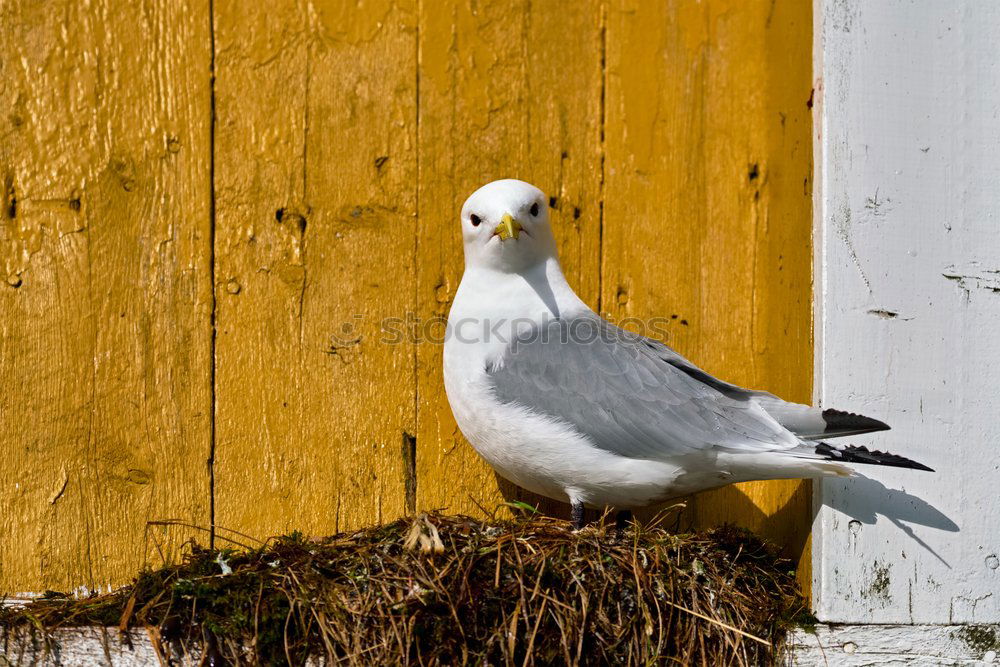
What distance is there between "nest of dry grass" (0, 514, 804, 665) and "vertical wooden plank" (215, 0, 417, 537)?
1.46ft

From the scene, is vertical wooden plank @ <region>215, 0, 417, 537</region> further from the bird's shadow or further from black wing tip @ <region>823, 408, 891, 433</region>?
black wing tip @ <region>823, 408, 891, 433</region>

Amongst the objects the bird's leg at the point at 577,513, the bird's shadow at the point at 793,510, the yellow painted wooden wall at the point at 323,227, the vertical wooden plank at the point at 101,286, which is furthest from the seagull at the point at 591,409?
the vertical wooden plank at the point at 101,286

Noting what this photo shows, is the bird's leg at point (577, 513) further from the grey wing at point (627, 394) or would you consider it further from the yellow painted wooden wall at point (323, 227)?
the yellow painted wooden wall at point (323, 227)

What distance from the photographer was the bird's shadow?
2.23 metres

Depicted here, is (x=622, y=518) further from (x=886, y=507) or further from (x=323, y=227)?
(x=323, y=227)

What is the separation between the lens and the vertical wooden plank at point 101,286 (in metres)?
2.51

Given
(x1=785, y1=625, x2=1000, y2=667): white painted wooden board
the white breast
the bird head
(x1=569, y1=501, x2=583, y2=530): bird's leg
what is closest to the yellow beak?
the bird head

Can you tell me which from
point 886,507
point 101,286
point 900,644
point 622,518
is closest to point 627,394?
point 622,518

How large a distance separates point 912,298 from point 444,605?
126 cm

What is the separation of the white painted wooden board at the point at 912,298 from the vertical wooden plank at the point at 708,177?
28 cm

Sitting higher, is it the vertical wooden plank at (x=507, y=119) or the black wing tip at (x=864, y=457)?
the vertical wooden plank at (x=507, y=119)

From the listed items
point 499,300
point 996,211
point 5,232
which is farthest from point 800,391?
point 5,232

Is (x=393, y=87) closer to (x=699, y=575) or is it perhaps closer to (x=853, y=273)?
(x=853, y=273)

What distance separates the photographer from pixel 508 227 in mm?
2420
